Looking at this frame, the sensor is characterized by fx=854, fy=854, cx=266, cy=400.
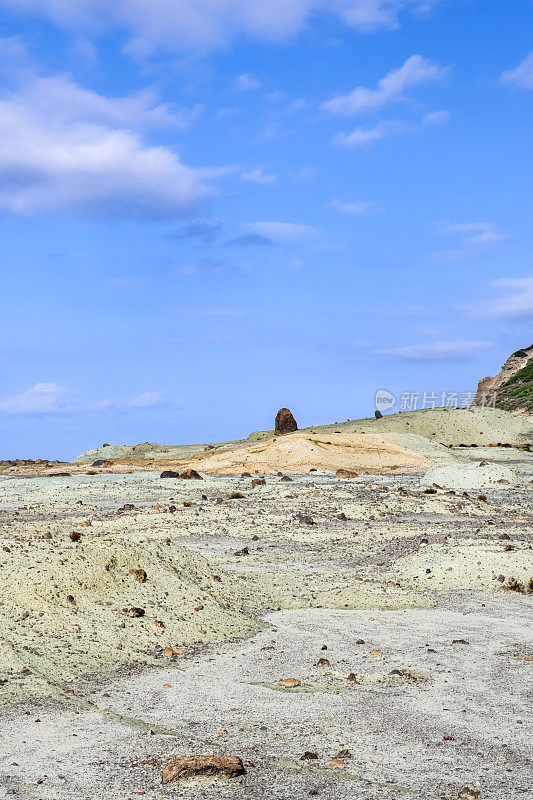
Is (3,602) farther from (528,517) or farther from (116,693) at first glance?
(528,517)

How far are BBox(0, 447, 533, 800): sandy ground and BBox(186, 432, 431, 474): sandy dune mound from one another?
47.5 feet

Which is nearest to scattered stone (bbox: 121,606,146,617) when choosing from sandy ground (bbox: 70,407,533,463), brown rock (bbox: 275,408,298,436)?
sandy ground (bbox: 70,407,533,463)

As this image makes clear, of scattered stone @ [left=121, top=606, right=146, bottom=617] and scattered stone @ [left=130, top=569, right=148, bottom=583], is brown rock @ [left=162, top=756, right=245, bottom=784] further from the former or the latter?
scattered stone @ [left=130, top=569, right=148, bottom=583]

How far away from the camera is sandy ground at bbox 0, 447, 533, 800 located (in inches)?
203

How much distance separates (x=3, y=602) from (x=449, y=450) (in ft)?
103

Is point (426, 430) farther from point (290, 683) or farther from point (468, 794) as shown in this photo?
point (468, 794)

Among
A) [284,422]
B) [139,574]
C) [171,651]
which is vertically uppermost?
[284,422]

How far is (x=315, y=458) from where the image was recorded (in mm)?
31078

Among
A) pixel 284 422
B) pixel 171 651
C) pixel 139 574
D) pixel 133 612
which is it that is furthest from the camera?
pixel 284 422

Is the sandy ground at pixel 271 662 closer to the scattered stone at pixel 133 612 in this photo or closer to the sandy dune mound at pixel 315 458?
the scattered stone at pixel 133 612

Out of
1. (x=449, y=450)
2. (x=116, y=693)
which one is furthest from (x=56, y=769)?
(x=449, y=450)

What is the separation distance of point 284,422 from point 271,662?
3772cm

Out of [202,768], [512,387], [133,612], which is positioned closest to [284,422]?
[512,387]

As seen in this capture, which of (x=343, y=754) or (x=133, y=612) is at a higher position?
(x=133, y=612)
